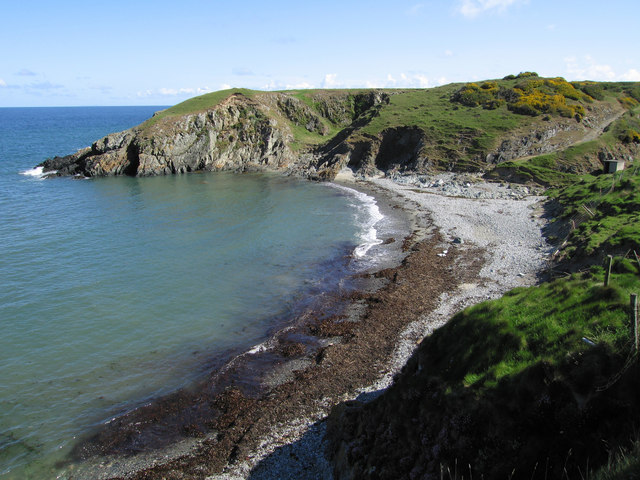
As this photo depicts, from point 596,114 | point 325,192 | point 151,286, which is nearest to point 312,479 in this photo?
point 151,286

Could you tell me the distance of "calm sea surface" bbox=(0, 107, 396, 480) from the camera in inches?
710

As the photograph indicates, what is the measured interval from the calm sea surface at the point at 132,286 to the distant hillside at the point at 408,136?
18.5 meters

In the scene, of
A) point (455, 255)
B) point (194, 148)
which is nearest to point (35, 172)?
point (194, 148)

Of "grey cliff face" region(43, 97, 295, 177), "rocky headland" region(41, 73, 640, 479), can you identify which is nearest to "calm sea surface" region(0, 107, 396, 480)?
"rocky headland" region(41, 73, 640, 479)

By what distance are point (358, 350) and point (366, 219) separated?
2671 cm

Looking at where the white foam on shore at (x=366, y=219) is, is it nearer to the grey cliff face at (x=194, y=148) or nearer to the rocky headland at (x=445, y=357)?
the rocky headland at (x=445, y=357)

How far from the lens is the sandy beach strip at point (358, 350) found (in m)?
14.3

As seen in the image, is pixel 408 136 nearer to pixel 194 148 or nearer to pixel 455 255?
pixel 194 148

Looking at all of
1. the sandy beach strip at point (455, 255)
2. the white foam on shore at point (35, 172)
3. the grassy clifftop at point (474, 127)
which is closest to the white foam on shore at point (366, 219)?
the sandy beach strip at point (455, 255)

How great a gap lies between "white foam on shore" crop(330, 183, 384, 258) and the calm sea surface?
262mm

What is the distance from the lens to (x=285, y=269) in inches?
1270

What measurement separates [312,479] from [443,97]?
90.7m

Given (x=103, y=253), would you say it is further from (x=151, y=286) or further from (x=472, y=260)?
(x=472, y=260)

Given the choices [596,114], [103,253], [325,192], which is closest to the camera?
[103,253]
